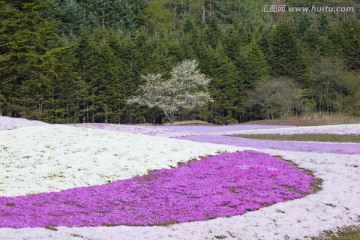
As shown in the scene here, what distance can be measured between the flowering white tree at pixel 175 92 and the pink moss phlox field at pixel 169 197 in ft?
188

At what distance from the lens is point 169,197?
70.5 ft

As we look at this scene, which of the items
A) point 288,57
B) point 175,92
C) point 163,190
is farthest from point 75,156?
point 288,57

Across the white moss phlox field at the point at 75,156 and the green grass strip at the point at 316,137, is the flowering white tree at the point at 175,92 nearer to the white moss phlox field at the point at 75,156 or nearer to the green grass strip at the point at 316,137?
the green grass strip at the point at 316,137

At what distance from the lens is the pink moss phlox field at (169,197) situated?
17.7 meters

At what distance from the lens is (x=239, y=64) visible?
354ft

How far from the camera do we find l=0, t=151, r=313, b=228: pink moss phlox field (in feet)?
58.2

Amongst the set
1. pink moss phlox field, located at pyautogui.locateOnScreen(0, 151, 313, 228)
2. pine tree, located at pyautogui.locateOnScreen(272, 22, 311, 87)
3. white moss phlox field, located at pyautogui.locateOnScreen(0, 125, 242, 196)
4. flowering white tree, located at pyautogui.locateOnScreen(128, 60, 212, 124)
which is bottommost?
pink moss phlox field, located at pyautogui.locateOnScreen(0, 151, 313, 228)

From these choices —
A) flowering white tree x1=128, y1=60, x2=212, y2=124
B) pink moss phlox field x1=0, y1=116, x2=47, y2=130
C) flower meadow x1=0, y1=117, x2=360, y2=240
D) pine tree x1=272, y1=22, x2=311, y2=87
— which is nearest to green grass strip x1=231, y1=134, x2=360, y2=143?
flower meadow x1=0, y1=117, x2=360, y2=240

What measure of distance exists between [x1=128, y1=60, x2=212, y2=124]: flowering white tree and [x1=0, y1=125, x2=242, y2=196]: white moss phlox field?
47.2 metres

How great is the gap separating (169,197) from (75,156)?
30.1 feet

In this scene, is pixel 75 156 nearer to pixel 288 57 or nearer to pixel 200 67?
pixel 200 67

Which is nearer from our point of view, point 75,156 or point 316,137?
point 75,156

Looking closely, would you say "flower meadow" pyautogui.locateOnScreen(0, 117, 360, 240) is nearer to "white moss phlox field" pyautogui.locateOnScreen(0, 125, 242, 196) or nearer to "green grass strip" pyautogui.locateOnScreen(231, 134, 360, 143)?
"white moss phlox field" pyautogui.locateOnScreen(0, 125, 242, 196)

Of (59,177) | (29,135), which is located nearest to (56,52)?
(29,135)
